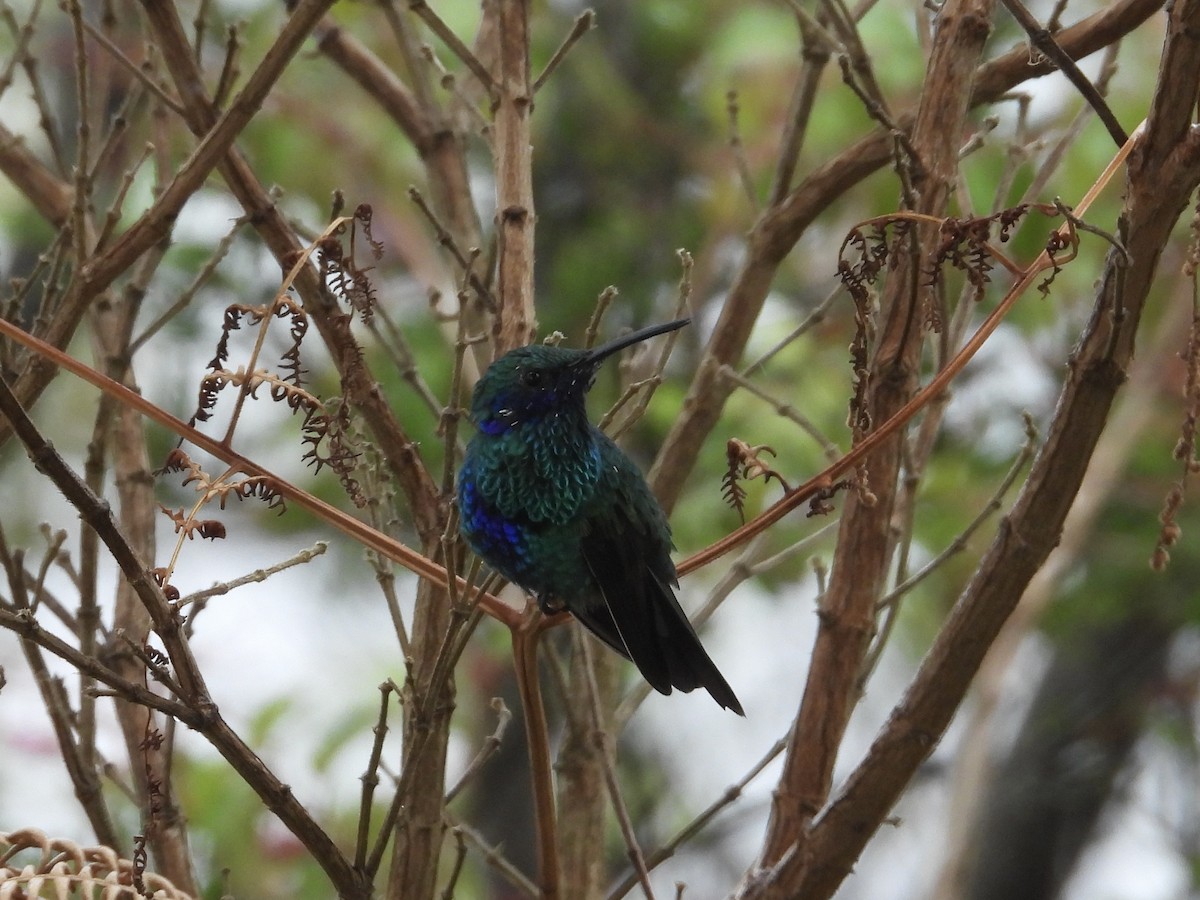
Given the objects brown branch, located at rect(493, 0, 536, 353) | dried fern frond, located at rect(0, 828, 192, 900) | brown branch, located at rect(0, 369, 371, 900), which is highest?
brown branch, located at rect(493, 0, 536, 353)

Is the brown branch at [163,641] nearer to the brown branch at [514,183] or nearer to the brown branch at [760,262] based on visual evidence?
the brown branch at [514,183]

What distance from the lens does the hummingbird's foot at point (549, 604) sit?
1.55 metres

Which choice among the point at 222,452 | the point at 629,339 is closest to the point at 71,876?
the point at 222,452

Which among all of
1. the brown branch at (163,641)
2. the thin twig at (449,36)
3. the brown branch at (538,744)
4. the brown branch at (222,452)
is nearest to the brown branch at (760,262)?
the thin twig at (449,36)

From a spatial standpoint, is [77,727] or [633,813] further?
[633,813]

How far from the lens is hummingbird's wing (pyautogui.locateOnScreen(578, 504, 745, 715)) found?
1.51 metres

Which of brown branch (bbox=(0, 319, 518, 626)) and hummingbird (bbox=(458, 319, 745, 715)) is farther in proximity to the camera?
hummingbird (bbox=(458, 319, 745, 715))

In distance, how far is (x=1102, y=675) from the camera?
482 centimetres

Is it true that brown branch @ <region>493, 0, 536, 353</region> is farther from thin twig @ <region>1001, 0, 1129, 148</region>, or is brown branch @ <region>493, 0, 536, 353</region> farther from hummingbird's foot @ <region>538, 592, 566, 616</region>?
thin twig @ <region>1001, 0, 1129, 148</region>

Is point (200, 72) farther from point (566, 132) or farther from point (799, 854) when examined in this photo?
point (566, 132)

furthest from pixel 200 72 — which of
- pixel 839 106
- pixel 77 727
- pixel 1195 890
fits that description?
pixel 1195 890

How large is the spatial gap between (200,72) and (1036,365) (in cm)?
294

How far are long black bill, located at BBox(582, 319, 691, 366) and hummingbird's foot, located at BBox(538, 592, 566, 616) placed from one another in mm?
274

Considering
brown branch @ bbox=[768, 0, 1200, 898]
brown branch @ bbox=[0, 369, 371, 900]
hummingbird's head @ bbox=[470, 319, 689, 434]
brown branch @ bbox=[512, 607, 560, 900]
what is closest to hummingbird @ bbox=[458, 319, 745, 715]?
hummingbird's head @ bbox=[470, 319, 689, 434]
